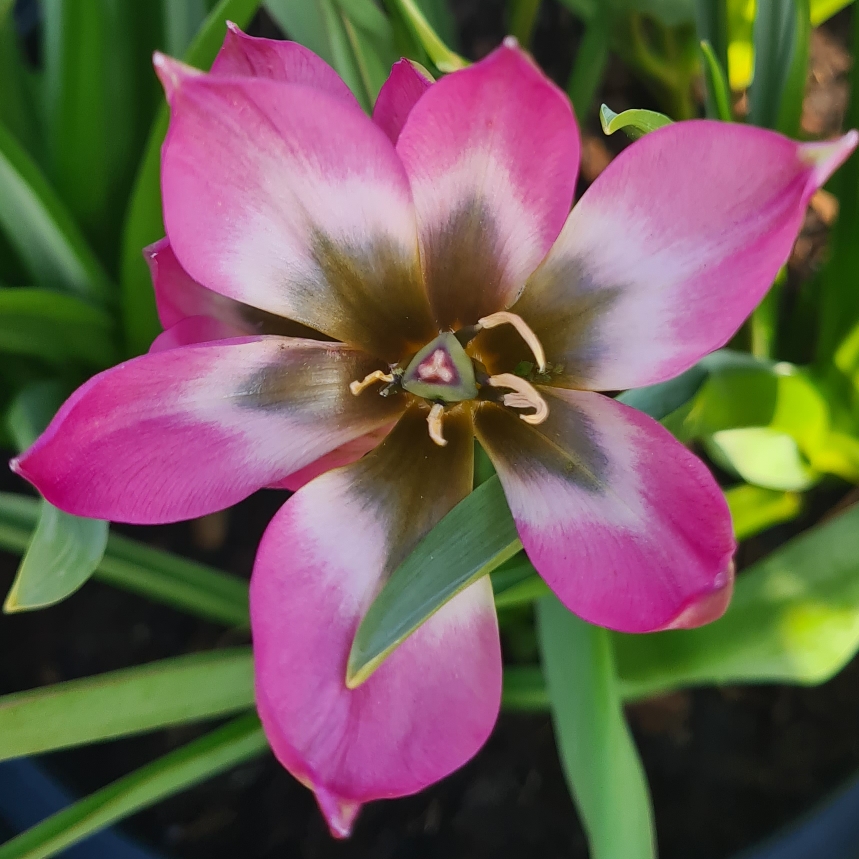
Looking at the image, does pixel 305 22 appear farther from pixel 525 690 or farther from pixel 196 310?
pixel 525 690

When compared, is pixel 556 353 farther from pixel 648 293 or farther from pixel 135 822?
pixel 135 822

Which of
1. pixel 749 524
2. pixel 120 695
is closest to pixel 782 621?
pixel 749 524

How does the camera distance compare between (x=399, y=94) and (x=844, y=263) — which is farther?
(x=844, y=263)

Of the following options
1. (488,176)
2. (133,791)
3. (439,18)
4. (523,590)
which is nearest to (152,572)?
(133,791)

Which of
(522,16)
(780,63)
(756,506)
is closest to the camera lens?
(780,63)

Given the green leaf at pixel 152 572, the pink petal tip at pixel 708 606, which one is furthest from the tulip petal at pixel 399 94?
the green leaf at pixel 152 572
